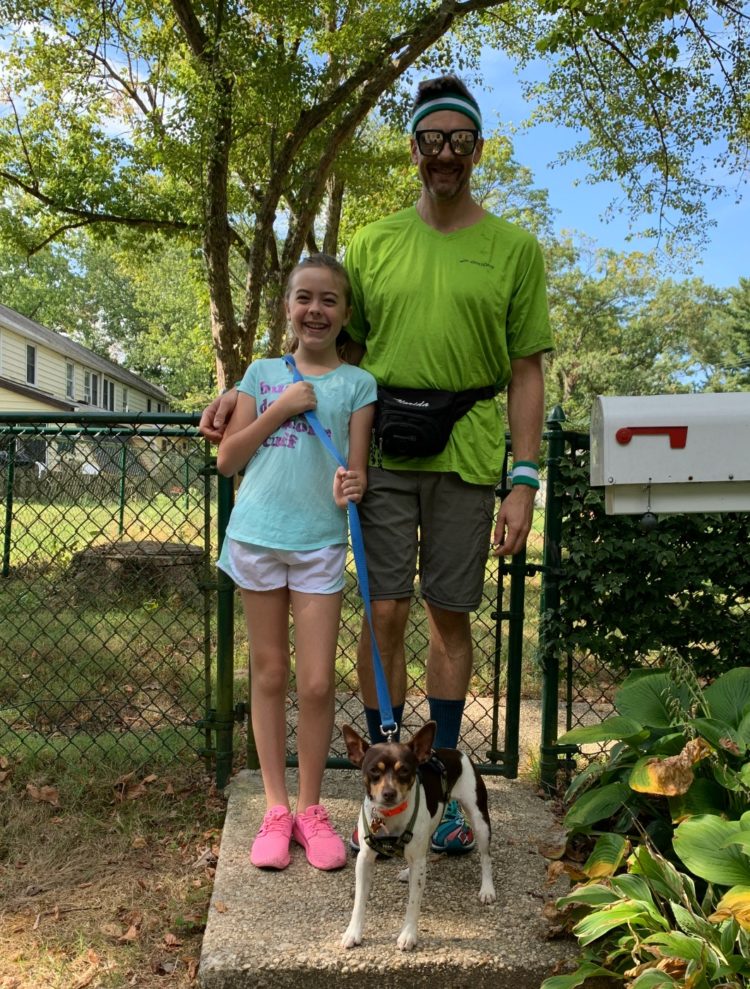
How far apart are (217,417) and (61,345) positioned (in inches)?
1300

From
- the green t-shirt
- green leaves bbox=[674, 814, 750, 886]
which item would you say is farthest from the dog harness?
the green t-shirt

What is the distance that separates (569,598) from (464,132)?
6.06ft

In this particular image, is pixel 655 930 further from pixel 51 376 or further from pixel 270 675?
pixel 51 376

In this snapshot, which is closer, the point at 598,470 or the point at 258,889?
the point at 258,889

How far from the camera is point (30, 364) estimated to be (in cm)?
2941

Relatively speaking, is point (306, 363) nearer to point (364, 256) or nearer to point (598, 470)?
point (364, 256)

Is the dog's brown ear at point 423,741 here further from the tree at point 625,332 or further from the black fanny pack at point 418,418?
the tree at point 625,332

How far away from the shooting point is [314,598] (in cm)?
264

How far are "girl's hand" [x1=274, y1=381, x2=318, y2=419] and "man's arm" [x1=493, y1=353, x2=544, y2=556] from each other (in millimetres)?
756

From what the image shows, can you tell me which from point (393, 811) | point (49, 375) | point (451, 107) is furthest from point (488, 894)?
point (49, 375)

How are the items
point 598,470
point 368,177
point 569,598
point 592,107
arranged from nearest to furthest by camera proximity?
point 598,470 → point 569,598 → point 592,107 → point 368,177

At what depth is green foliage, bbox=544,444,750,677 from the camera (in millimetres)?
3172

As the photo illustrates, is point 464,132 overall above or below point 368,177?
below

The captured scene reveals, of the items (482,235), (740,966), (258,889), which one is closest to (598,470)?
(482,235)
